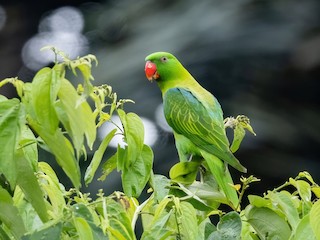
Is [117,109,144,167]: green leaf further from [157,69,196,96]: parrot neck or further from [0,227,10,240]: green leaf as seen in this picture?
[157,69,196,96]: parrot neck

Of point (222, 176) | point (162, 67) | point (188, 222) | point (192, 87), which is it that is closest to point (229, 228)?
point (188, 222)

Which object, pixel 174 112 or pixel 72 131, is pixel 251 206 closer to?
pixel 72 131

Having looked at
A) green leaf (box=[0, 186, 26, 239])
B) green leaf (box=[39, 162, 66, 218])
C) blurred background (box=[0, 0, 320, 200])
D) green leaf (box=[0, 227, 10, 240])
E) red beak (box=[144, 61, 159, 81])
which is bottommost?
blurred background (box=[0, 0, 320, 200])

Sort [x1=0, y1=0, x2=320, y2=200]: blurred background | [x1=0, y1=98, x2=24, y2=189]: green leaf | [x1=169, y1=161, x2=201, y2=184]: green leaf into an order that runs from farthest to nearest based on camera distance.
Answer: [x1=0, y1=0, x2=320, y2=200]: blurred background < [x1=169, y1=161, x2=201, y2=184]: green leaf < [x1=0, y1=98, x2=24, y2=189]: green leaf

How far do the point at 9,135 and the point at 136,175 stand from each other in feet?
1.01

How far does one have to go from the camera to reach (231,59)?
13.9 feet

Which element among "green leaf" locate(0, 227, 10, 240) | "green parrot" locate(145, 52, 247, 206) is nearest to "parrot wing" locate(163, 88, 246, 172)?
"green parrot" locate(145, 52, 247, 206)

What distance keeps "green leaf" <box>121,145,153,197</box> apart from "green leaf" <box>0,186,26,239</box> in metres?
0.24

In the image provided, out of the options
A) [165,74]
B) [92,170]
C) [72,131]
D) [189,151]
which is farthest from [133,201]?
[165,74]

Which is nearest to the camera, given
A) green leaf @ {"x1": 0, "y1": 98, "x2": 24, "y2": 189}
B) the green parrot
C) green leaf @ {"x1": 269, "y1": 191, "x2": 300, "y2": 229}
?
green leaf @ {"x1": 0, "y1": 98, "x2": 24, "y2": 189}

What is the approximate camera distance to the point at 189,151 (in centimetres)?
187

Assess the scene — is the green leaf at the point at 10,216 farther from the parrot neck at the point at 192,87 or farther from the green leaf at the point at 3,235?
the parrot neck at the point at 192,87

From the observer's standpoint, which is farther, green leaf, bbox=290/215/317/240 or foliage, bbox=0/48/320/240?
green leaf, bbox=290/215/317/240

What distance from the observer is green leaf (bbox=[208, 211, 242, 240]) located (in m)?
1.18
